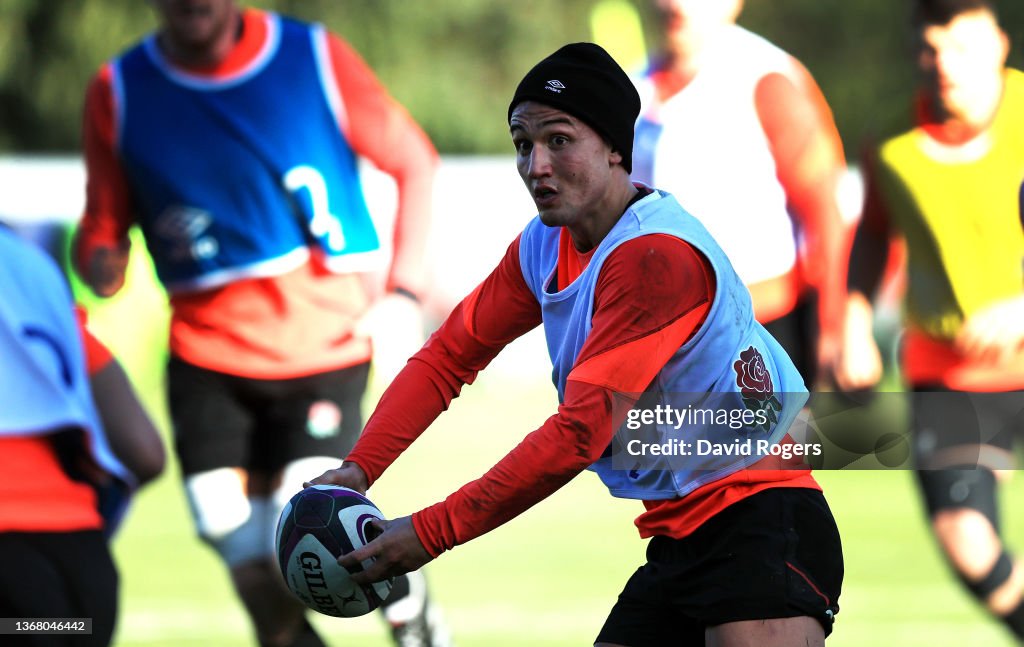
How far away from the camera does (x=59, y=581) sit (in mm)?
3826

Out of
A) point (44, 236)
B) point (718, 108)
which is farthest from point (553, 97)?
point (44, 236)

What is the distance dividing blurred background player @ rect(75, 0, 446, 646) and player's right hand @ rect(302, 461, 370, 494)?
2122 mm

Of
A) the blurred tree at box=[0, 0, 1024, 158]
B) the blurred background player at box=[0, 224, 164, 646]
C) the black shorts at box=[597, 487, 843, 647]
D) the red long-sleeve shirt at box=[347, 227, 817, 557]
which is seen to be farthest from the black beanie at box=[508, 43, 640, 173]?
the blurred tree at box=[0, 0, 1024, 158]

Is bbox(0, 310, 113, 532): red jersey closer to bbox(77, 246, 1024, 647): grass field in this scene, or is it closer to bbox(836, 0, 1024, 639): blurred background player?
bbox(77, 246, 1024, 647): grass field

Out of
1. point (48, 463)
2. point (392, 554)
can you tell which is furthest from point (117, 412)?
point (392, 554)

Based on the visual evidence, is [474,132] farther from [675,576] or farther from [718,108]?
[675,576]

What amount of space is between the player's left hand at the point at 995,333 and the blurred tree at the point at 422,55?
17.5 m

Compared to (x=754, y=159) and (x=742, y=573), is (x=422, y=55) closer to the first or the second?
(x=754, y=159)

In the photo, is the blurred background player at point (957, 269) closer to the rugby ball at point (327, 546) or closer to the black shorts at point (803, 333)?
the black shorts at point (803, 333)

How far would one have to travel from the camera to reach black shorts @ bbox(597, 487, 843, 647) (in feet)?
12.1

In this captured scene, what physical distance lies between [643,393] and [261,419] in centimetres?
292

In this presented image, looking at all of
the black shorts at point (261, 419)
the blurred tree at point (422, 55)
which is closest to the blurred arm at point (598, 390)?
the black shorts at point (261, 419)

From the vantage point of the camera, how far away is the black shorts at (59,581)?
148 inches

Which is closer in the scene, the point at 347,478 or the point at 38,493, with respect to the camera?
the point at 38,493
